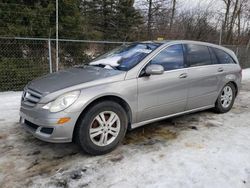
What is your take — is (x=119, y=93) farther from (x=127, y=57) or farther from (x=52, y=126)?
(x=52, y=126)

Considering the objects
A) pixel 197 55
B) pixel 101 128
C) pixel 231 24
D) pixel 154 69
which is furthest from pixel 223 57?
pixel 231 24

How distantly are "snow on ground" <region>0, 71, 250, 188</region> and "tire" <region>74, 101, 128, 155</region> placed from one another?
0.45ft

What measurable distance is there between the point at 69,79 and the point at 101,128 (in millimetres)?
785

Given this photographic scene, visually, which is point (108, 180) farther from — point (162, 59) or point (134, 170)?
point (162, 59)

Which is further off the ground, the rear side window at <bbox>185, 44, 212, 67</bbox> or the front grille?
the rear side window at <bbox>185, 44, 212, 67</bbox>

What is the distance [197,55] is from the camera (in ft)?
14.0

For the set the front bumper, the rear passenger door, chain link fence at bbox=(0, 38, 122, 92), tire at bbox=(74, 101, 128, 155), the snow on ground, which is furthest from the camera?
chain link fence at bbox=(0, 38, 122, 92)

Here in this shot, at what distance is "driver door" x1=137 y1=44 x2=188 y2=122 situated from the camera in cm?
344

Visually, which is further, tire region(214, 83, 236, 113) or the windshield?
tire region(214, 83, 236, 113)

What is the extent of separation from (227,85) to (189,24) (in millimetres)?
11736

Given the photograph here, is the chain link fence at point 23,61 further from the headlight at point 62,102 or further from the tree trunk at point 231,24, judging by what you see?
the tree trunk at point 231,24

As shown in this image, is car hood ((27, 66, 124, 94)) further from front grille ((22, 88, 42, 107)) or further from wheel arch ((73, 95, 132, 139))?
wheel arch ((73, 95, 132, 139))

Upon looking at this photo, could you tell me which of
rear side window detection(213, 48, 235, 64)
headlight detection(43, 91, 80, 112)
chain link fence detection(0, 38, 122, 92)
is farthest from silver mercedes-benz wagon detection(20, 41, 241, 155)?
chain link fence detection(0, 38, 122, 92)

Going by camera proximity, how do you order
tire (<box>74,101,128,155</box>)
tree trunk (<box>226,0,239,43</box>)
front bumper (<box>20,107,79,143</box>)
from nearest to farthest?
front bumper (<box>20,107,79,143</box>), tire (<box>74,101,128,155</box>), tree trunk (<box>226,0,239,43</box>)
